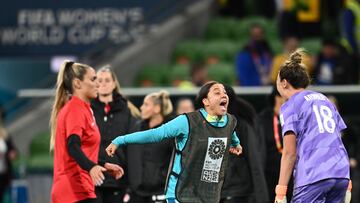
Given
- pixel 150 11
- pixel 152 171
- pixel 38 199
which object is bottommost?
pixel 38 199

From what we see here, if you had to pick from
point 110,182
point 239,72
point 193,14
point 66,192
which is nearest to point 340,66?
point 239,72

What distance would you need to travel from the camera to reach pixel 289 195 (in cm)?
1394

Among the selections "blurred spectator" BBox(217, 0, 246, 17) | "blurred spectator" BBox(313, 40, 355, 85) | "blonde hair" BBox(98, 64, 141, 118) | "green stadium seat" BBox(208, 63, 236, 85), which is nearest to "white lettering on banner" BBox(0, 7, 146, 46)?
"blurred spectator" BBox(217, 0, 246, 17)

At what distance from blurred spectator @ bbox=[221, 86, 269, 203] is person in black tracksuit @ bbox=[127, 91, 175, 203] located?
81cm

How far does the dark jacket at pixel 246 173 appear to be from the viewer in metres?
13.2

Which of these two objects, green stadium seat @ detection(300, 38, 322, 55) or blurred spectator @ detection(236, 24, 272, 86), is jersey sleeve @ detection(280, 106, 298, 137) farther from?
green stadium seat @ detection(300, 38, 322, 55)

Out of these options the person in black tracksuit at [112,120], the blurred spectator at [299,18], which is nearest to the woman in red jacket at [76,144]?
the person in black tracksuit at [112,120]

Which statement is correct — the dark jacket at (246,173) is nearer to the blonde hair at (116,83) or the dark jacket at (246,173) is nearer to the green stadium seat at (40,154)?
the blonde hair at (116,83)

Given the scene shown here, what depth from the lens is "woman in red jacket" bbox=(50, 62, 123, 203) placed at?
37.2 ft

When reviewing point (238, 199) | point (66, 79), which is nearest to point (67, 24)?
point (238, 199)

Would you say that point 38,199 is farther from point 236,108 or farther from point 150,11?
point 236,108

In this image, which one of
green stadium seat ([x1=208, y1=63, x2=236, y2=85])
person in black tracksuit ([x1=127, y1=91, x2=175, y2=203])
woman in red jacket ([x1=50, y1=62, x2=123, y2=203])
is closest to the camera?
woman in red jacket ([x1=50, y1=62, x2=123, y2=203])

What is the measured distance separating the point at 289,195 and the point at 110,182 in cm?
214

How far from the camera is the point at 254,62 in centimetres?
1922
